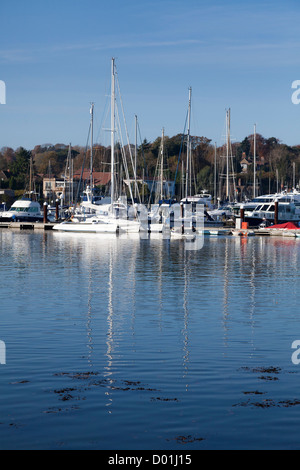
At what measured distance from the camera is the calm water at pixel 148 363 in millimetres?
11930

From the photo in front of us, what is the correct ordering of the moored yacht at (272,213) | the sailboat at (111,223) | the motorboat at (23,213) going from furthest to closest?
the motorboat at (23,213), the moored yacht at (272,213), the sailboat at (111,223)

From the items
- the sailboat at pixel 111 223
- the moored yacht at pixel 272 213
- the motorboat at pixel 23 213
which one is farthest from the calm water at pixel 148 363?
the motorboat at pixel 23 213

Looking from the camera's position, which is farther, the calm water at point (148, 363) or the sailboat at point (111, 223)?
the sailboat at point (111, 223)

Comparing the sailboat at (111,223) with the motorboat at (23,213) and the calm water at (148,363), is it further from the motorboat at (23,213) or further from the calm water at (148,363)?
the calm water at (148,363)

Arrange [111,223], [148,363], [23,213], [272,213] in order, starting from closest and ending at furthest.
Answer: [148,363]
[111,223]
[272,213]
[23,213]

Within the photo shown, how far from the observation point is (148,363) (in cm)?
1673

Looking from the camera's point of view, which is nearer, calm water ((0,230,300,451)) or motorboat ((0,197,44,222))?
calm water ((0,230,300,451))

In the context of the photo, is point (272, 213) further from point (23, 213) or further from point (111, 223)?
point (23, 213)

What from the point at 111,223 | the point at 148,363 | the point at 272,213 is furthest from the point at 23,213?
the point at 148,363

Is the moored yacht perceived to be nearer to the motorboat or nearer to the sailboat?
the sailboat

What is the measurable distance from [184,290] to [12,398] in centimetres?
1855

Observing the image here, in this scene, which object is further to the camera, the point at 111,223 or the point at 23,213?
the point at 23,213

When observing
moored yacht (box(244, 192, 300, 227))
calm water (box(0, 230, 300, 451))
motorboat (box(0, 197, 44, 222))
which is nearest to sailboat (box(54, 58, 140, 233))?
moored yacht (box(244, 192, 300, 227))

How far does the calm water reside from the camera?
1193 cm
